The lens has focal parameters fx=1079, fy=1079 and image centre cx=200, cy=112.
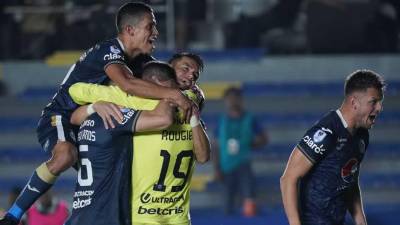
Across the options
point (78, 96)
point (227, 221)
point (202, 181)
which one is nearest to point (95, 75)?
point (78, 96)

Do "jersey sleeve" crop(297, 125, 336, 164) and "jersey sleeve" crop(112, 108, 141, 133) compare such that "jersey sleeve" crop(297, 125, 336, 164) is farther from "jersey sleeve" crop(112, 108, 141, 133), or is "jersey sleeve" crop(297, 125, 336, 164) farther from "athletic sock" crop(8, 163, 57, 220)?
"athletic sock" crop(8, 163, 57, 220)

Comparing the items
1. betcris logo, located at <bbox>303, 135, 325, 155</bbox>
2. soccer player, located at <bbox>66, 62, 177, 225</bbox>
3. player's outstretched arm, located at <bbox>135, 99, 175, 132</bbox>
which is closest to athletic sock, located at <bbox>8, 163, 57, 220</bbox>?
soccer player, located at <bbox>66, 62, 177, 225</bbox>

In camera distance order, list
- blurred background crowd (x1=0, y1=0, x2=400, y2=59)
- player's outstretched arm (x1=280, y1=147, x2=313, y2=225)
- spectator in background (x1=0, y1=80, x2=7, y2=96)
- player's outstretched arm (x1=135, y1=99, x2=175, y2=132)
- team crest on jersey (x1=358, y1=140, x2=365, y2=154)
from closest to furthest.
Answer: player's outstretched arm (x1=135, y1=99, x2=175, y2=132)
player's outstretched arm (x1=280, y1=147, x2=313, y2=225)
team crest on jersey (x1=358, y1=140, x2=365, y2=154)
blurred background crowd (x1=0, y1=0, x2=400, y2=59)
spectator in background (x1=0, y1=80, x2=7, y2=96)

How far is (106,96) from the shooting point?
20.5 feet

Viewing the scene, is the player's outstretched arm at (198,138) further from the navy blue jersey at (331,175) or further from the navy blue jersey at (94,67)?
the navy blue jersey at (94,67)

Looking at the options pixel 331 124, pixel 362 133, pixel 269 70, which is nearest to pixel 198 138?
pixel 331 124

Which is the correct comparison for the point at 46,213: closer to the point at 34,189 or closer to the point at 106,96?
the point at 34,189

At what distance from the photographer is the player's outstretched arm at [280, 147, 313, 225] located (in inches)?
239

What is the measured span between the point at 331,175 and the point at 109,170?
1.30 meters

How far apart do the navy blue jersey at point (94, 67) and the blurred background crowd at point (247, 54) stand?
17.7ft

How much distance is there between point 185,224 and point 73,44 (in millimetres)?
7345

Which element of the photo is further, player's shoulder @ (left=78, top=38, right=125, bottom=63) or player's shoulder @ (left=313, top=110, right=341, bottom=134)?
player's shoulder @ (left=78, top=38, right=125, bottom=63)

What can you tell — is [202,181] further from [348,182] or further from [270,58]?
[348,182]

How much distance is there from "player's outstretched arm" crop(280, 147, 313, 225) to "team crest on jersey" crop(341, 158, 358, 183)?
242mm
